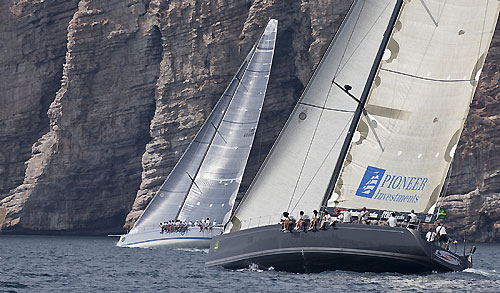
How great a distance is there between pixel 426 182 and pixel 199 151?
2263 cm

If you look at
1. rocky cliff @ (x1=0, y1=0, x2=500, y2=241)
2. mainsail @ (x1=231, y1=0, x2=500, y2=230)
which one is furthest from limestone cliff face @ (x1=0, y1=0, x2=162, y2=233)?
mainsail @ (x1=231, y1=0, x2=500, y2=230)

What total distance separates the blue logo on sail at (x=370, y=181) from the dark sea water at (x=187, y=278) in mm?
2104

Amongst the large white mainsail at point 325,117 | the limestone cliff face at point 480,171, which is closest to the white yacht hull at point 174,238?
the large white mainsail at point 325,117

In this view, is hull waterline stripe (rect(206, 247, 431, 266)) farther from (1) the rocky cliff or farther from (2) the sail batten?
(1) the rocky cliff

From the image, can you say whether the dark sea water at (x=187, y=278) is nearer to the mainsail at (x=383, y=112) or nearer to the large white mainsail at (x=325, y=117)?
the mainsail at (x=383, y=112)

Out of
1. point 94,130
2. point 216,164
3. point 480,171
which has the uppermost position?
point 94,130

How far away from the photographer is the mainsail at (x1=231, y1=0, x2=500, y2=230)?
92.7ft

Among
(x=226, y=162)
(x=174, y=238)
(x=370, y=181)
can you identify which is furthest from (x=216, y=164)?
(x=370, y=181)

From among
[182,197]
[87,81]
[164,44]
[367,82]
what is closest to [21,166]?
[87,81]

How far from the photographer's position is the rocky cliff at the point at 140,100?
227 feet

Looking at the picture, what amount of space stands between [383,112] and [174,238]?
22443 mm

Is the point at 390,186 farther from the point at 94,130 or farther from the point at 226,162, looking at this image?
the point at 94,130

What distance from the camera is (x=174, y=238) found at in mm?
49281

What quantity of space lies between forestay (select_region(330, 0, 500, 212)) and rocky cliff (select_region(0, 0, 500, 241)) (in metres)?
39.3
